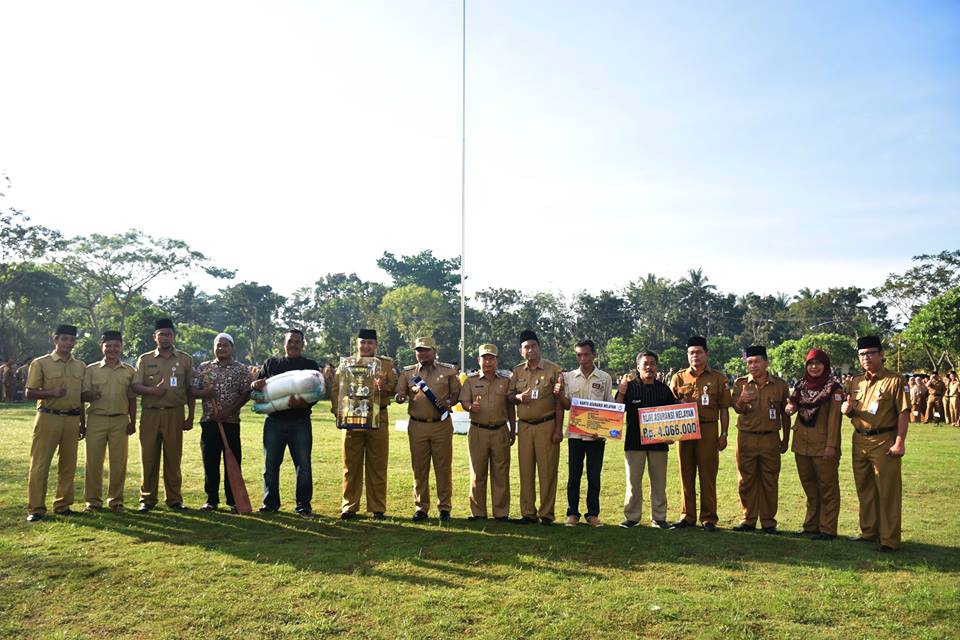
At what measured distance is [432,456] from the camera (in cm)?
885

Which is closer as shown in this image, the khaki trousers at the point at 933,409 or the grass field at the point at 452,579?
the grass field at the point at 452,579

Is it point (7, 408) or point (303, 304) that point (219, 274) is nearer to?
point (303, 304)

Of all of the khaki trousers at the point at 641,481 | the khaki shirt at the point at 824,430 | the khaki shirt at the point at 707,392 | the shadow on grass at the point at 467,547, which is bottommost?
the shadow on grass at the point at 467,547

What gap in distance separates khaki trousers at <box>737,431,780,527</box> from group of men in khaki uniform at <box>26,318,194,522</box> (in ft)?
22.3

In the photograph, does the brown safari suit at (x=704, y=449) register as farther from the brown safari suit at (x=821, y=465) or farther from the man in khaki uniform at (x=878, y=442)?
the man in khaki uniform at (x=878, y=442)

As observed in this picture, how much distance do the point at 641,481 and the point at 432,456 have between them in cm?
251

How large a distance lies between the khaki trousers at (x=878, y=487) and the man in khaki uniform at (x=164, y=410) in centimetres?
772

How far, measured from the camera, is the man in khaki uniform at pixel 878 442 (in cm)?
736

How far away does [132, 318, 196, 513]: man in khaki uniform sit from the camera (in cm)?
897

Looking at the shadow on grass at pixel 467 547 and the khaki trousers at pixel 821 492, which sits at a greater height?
the khaki trousers at pixel 821 492

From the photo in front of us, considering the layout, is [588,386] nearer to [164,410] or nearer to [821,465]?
[821,465]

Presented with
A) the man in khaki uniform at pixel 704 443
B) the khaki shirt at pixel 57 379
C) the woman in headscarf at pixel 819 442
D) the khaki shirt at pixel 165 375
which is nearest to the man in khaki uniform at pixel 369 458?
the khaki shirt at pixel 165 375

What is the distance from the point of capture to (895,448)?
7.34 meters

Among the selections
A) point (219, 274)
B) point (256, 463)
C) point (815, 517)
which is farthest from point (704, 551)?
point (219, 274)
